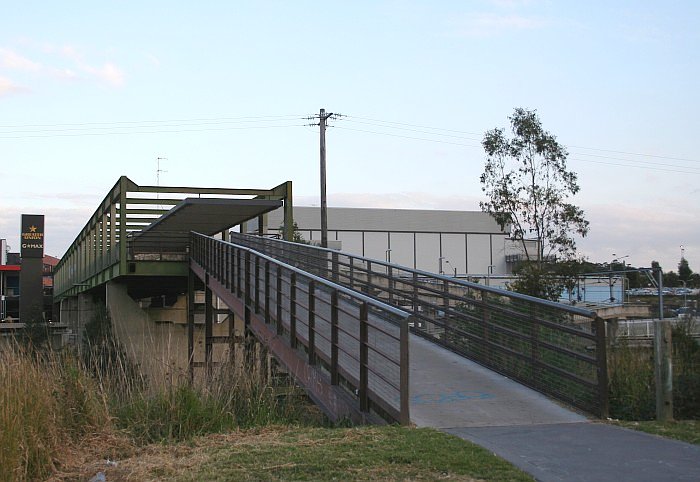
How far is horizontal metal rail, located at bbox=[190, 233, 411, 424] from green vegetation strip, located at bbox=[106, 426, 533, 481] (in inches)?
32.2

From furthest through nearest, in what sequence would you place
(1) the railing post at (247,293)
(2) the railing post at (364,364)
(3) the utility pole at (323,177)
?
(3) the utility pole at (323,177) → (1) the railing post at (247,293) → (2) the railing post at (364,364)

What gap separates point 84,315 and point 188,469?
1708 inches

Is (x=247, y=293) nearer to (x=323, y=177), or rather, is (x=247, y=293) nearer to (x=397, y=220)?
(x=323, y=177)

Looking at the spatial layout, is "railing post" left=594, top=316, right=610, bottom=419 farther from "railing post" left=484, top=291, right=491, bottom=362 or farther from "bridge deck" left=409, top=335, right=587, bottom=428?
"railing post" left=484, top=291, right=491, bottom=362

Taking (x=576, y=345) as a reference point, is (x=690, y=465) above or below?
below

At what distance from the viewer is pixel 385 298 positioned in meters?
15.7

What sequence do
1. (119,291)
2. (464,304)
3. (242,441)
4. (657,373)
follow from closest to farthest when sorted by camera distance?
(242,441), (657,373), (464,304), (119,291)

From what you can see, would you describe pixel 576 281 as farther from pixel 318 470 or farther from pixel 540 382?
pixel 318 470

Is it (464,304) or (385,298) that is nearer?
(464,304)

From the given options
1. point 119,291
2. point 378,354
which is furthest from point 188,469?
point 119,291

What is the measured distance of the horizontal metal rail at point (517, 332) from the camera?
9.28 m

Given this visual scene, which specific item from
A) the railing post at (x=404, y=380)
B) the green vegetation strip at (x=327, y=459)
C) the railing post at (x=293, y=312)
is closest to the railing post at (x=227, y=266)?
the railing post at (x=293, y=312)

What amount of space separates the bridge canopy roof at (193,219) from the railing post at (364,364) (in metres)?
15.0

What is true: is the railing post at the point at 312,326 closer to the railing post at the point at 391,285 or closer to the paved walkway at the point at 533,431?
the paved walkway at the point at 533,431
